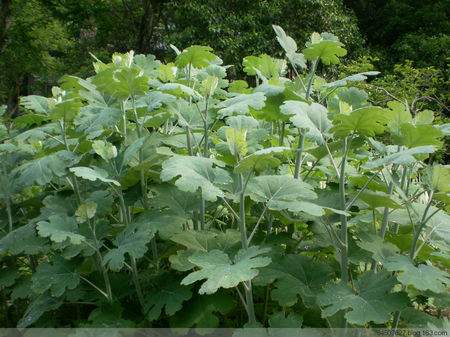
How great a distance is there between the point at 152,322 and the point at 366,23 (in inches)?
530

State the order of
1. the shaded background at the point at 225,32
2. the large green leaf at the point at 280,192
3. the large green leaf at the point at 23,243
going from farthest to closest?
the shaded background at the point at 225,32 < the large green leaf at the point at 23,243 < the large green leaf at the point at 280,192

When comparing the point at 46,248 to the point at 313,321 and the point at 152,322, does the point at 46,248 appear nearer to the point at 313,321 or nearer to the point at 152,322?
the point at 152,322

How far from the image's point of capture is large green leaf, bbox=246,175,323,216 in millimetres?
1602

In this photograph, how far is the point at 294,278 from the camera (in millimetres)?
1764

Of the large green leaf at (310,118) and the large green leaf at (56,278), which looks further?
the large green leaf at (56,278)

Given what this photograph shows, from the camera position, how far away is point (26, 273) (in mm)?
2385

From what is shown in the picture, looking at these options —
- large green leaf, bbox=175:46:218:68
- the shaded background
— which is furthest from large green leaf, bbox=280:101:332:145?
the shaded background

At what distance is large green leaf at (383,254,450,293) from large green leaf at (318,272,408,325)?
78 mm

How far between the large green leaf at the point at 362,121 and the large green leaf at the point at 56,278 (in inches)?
38.9

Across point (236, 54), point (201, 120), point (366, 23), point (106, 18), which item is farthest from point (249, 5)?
point (201, 120)

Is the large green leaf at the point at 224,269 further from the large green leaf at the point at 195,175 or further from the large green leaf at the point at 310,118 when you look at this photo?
the large green leaf at the point at 310,118

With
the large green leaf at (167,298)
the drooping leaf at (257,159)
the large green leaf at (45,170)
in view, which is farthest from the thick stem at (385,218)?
the large green leaf at (45,170)

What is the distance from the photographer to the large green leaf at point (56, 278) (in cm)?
182

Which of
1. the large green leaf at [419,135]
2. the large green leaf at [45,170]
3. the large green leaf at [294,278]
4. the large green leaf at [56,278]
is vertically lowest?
the large green leaf at [56,278]
